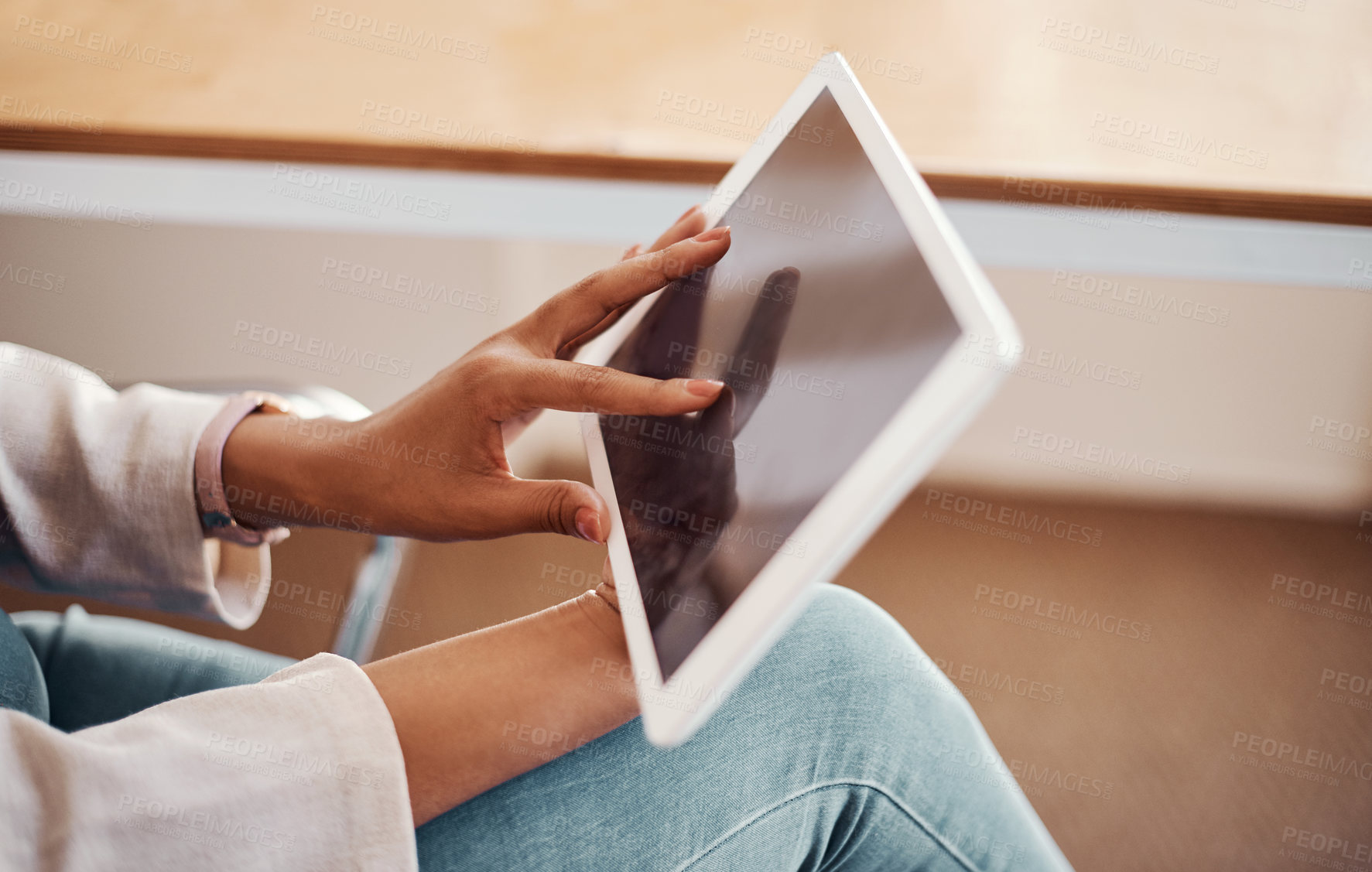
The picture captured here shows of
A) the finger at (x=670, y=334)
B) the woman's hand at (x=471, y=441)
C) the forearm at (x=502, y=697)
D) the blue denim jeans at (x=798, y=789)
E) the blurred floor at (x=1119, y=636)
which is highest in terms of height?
the finger at (x=670, y=334)

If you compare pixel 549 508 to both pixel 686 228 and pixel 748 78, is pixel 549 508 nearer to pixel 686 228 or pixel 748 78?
pixel 686 228

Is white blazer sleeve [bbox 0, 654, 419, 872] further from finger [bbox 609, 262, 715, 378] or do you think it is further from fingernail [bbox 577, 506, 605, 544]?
finger [bbox 609, 262, 715, 378]

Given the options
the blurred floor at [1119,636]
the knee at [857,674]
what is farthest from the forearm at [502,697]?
the blurred floor at [1119,636]

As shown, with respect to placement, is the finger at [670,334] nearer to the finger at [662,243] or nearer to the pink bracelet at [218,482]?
the finger at [662,243]

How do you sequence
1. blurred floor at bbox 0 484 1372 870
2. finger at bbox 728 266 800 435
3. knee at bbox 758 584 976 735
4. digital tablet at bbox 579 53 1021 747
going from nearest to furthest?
digital tablet at bbox 579 53 1021 747, finger at bbox 728 266 800 435, knee at bbox 758 584 976 735, blurred floor at bbox 0 484 1372 870

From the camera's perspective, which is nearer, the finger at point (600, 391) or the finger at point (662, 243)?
the finger at point (600, 391)

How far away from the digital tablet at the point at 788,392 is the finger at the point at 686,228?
0.04 feet

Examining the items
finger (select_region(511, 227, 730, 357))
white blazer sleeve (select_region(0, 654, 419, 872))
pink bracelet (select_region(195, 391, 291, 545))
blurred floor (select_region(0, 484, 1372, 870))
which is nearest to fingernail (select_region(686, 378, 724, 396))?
finger (select_region(511, 227, 730, 357))

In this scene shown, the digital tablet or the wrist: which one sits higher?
the digital tablet

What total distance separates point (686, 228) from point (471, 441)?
204mm

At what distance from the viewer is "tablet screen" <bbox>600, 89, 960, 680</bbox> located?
1.10 ft

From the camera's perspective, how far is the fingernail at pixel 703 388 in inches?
16.5

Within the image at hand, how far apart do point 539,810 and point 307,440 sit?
0.32m

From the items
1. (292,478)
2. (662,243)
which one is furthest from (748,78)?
(292,478)
